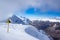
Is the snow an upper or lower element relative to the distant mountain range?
lower

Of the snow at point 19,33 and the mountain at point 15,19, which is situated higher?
the mountain at point 15,19

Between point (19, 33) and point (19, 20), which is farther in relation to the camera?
point (19, 20)

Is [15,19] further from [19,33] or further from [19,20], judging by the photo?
[19,33]

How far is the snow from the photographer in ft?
9.82

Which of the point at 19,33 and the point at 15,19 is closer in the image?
the point at 19,33

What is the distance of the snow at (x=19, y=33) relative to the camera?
2.99 m

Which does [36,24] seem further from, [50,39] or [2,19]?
[2,19]

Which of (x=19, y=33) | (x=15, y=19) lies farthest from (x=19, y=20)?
(x=19, y=33)

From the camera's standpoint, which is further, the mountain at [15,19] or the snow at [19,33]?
the mountain at [15,19]

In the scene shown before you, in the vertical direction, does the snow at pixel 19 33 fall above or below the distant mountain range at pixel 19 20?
→ below

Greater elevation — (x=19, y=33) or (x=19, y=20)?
(x=19, y=20)

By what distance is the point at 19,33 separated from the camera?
10.3 feet

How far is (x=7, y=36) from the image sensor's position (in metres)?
2.99

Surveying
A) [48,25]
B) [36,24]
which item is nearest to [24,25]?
[36,24]
